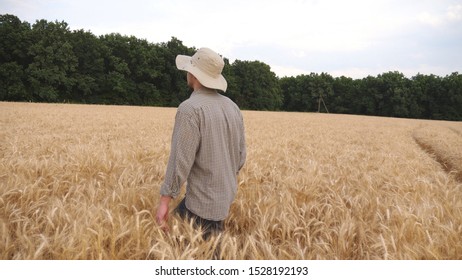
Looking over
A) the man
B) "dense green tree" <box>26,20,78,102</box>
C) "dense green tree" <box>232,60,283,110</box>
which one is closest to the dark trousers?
the man

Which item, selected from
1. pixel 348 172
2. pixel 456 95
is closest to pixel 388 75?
pixel 456 95

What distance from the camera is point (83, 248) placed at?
71.9 inches

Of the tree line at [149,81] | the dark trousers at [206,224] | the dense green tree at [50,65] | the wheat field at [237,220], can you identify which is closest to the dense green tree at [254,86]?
the tree line at [149,81]

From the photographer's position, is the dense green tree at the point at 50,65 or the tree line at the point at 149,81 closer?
the dense green tree at the point at 50,65

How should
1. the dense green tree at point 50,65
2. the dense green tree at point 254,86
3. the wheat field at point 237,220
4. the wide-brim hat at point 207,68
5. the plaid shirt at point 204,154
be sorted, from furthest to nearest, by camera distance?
the dense green tree at point 254,86 → the dense green tree at point 50,65 → the wide-brim hat at point 207,68 → the plaid shirt at point 204,154 → the wheat field at point 237,220

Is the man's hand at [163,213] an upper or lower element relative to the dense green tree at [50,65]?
lower

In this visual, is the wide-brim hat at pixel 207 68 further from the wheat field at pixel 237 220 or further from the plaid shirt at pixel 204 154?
the wheat field at pixel 237 220

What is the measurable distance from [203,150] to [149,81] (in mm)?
61027

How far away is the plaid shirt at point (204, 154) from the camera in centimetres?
231

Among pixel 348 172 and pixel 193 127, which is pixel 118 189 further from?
pixel 348 172

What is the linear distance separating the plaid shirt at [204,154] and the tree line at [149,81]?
50721mm

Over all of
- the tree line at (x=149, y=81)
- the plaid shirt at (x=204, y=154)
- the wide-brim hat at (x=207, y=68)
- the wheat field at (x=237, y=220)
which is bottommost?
the wheat field at (x=237, y=220)

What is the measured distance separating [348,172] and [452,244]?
316cm

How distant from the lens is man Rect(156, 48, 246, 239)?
2311 mm
